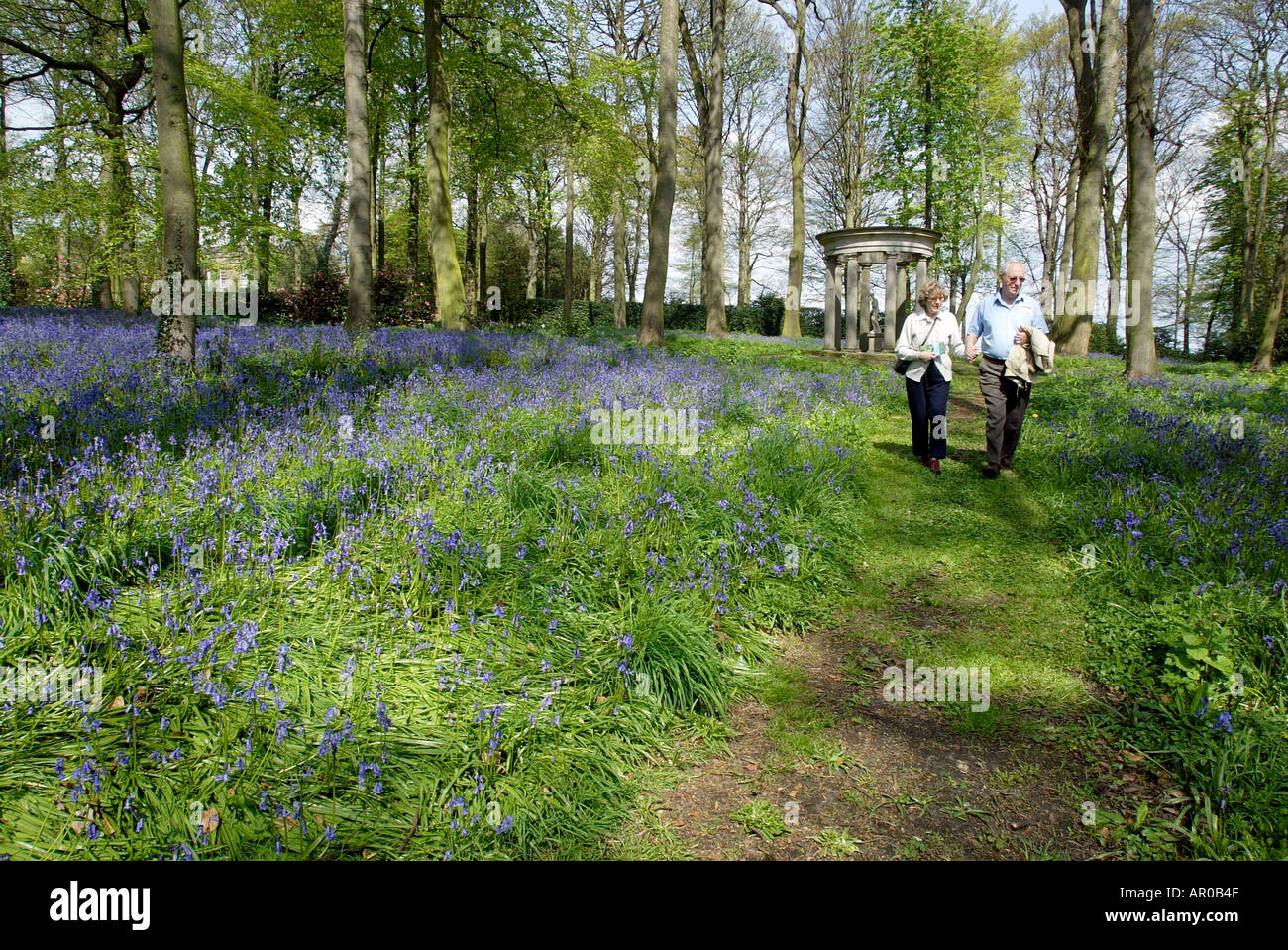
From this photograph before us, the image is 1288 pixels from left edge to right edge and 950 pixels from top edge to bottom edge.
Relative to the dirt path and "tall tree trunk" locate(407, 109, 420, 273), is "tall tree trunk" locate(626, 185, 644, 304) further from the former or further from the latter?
the dirt path

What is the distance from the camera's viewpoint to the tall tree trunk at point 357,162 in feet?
44.5

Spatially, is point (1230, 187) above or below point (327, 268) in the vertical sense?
above

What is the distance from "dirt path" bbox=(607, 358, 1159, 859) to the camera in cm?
293

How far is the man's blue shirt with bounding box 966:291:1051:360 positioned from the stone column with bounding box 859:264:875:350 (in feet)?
40.8

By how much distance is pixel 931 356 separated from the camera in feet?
25.2

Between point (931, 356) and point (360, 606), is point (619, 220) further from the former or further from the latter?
point (360, 606)

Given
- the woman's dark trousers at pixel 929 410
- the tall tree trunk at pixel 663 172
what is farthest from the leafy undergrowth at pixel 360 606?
the tall tree trunk at pixel 663 172

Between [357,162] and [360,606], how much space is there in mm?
13051

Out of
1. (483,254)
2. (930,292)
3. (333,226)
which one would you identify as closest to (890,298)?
(930,292)
